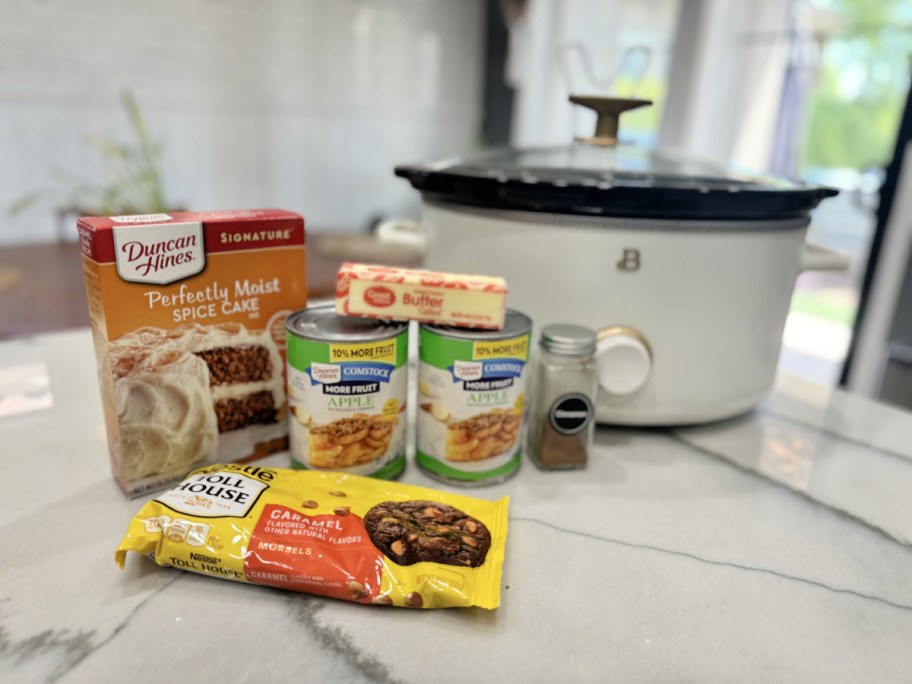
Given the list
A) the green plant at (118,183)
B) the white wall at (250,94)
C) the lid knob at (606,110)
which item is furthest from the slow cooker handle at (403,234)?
the white wall at (250,94)

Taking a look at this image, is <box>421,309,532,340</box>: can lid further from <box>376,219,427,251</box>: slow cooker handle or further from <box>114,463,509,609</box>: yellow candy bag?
<box>376,219,427,251</box>: slow cooker handle

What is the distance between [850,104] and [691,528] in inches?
96.2

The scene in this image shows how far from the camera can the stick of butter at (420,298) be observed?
0.54 m

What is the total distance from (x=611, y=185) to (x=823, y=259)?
1.12 feet

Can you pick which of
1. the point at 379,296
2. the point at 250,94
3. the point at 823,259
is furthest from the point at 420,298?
the point at 250,94

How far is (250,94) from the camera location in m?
2.19

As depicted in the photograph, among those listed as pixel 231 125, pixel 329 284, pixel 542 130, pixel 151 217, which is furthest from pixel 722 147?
pixel 151 217

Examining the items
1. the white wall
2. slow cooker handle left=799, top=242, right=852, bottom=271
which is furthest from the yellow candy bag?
the white wall

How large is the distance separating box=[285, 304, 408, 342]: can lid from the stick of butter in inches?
0.6

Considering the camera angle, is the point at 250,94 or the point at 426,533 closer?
the point at 426,533

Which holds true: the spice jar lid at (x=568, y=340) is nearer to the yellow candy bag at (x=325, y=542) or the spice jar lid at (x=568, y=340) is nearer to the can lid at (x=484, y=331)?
the can lid at (x=484, y=331)

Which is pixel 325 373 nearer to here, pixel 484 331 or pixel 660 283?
pixel 484 331

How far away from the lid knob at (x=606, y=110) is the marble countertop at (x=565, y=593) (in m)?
0.36

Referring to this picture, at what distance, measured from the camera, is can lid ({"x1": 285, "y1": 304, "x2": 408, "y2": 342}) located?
52 cm
